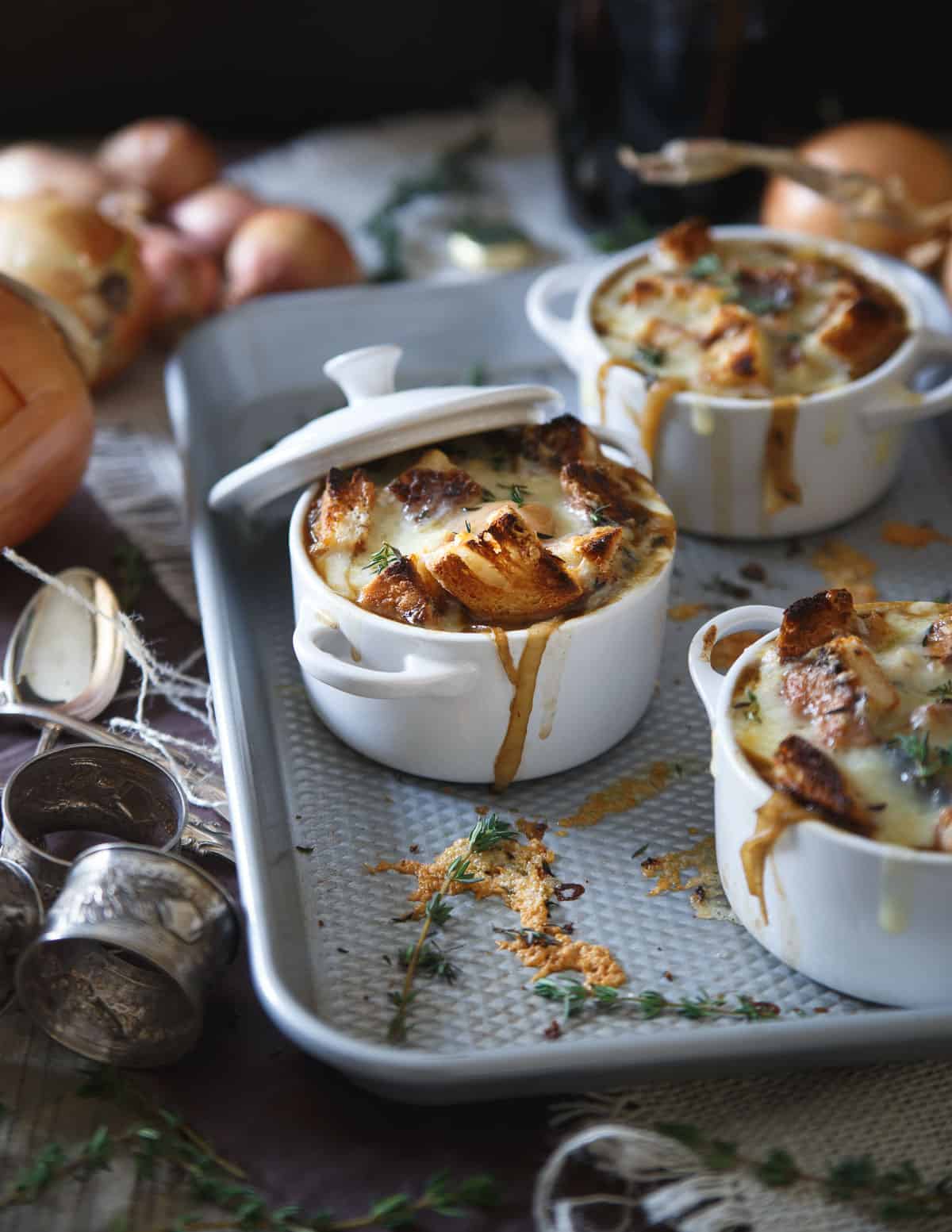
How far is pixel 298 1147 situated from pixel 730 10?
7.28ft

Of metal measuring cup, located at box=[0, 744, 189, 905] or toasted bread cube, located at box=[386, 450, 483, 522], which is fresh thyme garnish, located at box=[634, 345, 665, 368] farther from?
metal measuring cup, located at box=[0, 744, 189, 905]

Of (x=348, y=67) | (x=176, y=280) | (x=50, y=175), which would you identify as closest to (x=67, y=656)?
Result: (x=176, y=280)

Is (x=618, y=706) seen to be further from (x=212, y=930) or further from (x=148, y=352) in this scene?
(x=148, y=352)

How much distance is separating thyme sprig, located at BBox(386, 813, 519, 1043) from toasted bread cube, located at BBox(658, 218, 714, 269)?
1.08 m

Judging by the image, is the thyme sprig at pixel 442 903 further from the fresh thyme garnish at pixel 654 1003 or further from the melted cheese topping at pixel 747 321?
the melted cheese topping at pixel 747 321

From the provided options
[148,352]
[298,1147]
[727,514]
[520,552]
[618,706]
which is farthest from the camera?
[148,352]

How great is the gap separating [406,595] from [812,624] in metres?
0.48

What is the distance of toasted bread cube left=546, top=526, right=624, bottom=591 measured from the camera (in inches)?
71.9

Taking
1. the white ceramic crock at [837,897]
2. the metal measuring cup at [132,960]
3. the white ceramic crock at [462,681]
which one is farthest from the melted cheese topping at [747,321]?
the metal measuring cup at [132,960]

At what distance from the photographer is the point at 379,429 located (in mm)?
1942

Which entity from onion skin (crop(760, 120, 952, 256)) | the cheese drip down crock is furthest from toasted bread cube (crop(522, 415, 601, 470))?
onion skin (crop(760, 120, 952, 256))

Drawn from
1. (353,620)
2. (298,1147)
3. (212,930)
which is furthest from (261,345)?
(298,1147)

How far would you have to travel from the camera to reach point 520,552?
1.76 metres

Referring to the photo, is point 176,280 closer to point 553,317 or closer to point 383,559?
point 553,317
